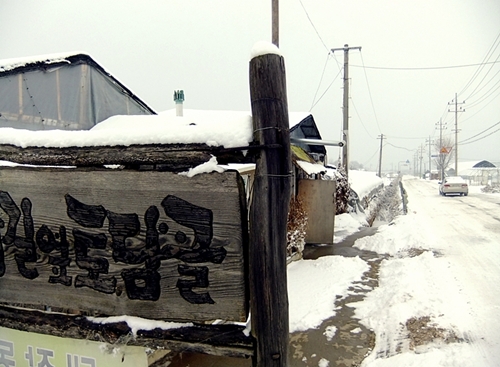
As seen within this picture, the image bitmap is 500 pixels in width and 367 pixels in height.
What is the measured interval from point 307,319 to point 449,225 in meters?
9.32

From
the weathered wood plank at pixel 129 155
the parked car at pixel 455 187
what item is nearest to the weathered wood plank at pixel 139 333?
the weathered wood plank at pixel 129 155

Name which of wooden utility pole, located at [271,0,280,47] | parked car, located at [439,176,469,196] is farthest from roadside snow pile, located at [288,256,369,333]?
parked car, located at [439,176,469,196]

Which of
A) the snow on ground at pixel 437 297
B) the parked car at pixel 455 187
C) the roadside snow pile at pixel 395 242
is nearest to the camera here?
the snow on ground at pixel 437 297

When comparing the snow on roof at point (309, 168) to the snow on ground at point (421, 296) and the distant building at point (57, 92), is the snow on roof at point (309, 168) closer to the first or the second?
the snow on ground at point (421, 296)

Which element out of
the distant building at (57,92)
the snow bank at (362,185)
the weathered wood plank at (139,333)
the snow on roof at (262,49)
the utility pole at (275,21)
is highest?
the utility pole at (275,21)

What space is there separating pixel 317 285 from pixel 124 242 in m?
5.80

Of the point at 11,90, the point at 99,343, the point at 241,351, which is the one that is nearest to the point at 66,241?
the point at 99,343

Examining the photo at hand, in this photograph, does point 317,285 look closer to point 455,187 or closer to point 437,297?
point 437,297

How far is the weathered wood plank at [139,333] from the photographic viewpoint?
5.05ft

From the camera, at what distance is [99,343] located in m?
1.79

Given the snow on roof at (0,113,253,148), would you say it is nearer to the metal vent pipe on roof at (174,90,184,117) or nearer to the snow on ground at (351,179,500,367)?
the snow on ground at (351,179,500,367)

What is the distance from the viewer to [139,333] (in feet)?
5.44

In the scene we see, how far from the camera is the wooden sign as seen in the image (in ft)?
5.01

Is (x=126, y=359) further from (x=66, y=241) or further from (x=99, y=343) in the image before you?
(x=66, y=241)
